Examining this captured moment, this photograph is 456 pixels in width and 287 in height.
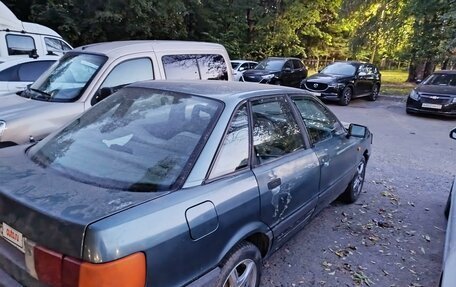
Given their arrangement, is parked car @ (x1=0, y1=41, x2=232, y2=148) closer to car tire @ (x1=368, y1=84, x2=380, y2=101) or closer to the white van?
the white van

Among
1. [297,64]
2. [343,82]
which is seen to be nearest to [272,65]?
[297,64]

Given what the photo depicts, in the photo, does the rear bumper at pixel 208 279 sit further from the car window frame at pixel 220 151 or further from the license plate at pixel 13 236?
the license plate at pixel 13 236

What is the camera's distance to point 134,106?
104 inches

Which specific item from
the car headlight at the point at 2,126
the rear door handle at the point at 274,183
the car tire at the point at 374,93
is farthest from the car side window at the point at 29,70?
the car tire at the point at 374,93

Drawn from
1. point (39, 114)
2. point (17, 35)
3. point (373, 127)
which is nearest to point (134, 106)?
point (39, 114)

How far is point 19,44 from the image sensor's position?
10.6 meters

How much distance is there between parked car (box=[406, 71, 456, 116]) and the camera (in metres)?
10.9

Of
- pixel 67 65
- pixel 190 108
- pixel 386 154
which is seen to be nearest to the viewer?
pixel 190 108

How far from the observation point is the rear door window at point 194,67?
5.15m

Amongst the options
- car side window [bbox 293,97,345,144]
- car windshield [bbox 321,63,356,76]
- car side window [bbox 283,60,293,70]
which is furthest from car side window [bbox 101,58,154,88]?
car side window [bbox 283,60,293,70]

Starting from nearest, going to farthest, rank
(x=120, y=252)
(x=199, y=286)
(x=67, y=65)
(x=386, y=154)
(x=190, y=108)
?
(x=120, y=252)
(x=199, y=286)
(x=190, y=108)
(x=67, y=65)
(x=386, y=154)

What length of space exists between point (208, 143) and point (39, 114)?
2764 mm

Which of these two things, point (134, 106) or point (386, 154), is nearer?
point (134, 106)

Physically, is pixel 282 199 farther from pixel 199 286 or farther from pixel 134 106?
pixel 134 106
